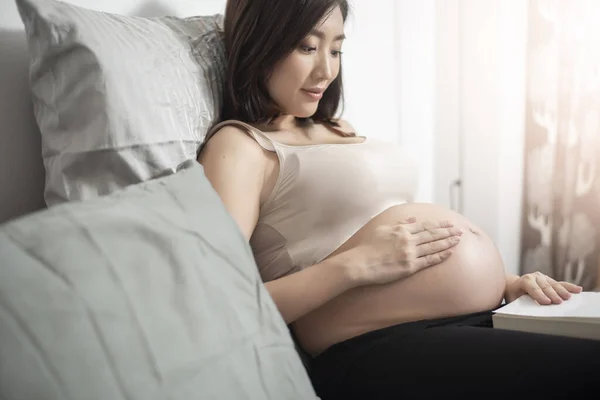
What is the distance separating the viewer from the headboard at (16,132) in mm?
833

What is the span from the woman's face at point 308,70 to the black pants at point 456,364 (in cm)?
47

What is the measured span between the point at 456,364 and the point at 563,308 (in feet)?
0.83

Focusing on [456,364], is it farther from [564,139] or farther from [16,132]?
[564,139]

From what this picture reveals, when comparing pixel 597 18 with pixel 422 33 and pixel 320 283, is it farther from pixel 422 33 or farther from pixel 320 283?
pixel 320 283

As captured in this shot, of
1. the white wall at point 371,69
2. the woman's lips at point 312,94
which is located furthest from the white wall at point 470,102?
the woman's lips at point 312,94

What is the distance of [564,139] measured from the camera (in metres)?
1.81

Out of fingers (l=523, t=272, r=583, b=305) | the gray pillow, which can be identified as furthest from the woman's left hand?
the gray pillow

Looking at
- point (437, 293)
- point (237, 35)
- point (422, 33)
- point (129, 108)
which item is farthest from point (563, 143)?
point (129, 108)

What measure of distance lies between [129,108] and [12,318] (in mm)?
431

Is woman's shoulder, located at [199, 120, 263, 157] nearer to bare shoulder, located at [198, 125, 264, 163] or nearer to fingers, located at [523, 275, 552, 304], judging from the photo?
bare shoulder, located at [198, 125, 264, 163]

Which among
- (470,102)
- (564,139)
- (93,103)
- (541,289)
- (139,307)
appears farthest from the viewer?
(470,102)

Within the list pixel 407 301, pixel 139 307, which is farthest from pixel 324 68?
pixel 139 307

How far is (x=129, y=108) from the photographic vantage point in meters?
0.82

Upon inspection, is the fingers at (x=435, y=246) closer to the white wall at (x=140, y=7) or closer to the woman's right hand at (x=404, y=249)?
the woman's right hand at (x=404, y=249)
